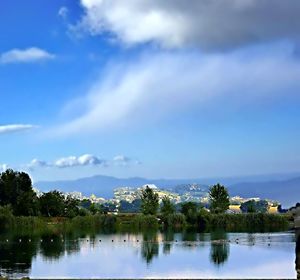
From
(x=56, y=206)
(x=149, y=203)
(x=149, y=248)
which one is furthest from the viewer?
(x=149, y=203)

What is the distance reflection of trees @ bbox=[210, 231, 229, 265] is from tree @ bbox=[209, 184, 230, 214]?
28921mm

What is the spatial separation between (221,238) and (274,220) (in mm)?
22507

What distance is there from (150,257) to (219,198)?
159 feet

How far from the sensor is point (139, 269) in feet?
111

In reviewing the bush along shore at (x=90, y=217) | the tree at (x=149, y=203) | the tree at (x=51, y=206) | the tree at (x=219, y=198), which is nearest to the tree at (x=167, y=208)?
the bush along shore at (x=90, y=217)

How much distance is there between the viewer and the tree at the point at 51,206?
80188 millimetres

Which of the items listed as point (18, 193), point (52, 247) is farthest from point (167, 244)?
point (18, 193)

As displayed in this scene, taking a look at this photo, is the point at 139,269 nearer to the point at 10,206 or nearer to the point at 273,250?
the point at 273,250

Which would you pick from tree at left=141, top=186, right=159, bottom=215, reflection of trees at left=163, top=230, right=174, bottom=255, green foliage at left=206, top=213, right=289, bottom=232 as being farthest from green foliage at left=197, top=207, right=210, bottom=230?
reflection of trees at left=163, top=230, right=174, bottom=255

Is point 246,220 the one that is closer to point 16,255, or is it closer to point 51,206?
point 51,206

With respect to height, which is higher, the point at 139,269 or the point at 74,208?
the point at 74,208

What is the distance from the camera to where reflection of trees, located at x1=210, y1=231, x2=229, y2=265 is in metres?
39.0

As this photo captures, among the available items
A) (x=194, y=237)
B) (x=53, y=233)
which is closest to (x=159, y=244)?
(x=194, y=237)

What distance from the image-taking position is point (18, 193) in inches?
3169
